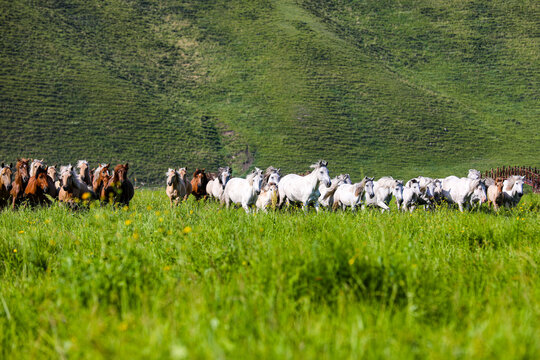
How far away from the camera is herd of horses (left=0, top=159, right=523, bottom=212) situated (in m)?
13.1

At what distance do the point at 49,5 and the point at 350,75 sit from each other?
56.4 metres

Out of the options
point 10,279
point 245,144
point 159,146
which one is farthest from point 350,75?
point 10,279

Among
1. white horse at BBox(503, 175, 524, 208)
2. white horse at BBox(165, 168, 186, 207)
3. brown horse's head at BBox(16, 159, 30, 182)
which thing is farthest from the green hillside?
brown horse's head at BBox(16, 159, 30, 182)

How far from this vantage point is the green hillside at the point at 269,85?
5384 centimetres

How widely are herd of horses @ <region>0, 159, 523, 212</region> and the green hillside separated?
30.7 meters

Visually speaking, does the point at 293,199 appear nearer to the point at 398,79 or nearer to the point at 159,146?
the point at 159,146

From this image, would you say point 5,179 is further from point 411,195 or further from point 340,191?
point 411,195

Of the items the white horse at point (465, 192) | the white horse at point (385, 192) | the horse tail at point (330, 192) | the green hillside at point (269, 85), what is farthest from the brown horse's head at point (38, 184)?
the green hillside at point (269, 85)

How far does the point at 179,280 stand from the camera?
430 cm

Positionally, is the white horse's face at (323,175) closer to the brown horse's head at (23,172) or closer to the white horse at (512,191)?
the white horse at (512,191)

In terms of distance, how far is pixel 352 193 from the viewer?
14.7 metres

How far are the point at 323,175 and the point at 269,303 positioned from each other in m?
9.41

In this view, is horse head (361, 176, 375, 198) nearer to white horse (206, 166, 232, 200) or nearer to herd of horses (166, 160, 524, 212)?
herd of horses (166, 160, 524, 212)

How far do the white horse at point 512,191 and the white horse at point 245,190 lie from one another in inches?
375
